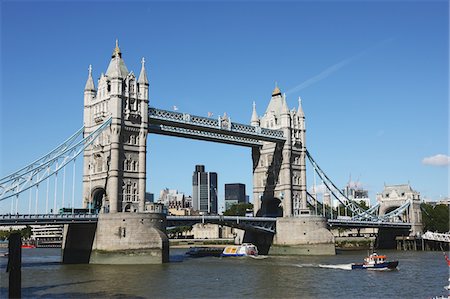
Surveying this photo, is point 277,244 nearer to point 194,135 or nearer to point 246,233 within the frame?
point 246,233

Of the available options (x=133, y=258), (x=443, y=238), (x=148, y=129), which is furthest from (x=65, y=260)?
(x=443, y=238)

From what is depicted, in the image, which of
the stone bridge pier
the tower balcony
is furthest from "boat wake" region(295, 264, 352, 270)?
the stone bridge pier

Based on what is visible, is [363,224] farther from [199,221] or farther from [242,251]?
[199,221]

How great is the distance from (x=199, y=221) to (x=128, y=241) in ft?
45.3

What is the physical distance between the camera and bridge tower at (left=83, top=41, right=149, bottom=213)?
6253 cm

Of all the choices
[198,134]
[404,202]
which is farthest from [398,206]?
[198,134]

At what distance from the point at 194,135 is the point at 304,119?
71.7 ft

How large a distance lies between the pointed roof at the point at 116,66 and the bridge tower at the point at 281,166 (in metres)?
27.7

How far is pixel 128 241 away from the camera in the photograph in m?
56.2

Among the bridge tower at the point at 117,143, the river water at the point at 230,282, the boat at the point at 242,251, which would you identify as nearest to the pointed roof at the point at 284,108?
the boat at the point at 242,251

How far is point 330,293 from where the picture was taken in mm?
36375

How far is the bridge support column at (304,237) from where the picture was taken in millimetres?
73500

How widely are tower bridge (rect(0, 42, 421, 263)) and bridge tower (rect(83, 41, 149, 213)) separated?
0.37ft

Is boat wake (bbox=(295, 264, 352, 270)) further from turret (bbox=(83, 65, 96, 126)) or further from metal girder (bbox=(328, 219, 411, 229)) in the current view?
turret (bbox=(83, 65, 96, 126))
